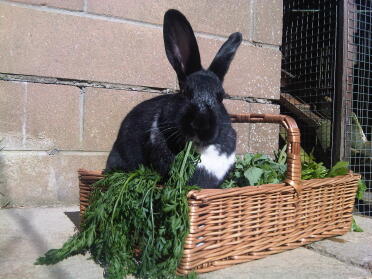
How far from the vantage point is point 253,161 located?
227 centimetres

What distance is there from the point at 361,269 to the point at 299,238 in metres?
0.31

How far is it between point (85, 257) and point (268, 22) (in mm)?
2394

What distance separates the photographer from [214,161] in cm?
181

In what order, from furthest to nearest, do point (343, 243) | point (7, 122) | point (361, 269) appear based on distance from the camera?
point (7, 122) → point (343, 243) → point (361, 269)

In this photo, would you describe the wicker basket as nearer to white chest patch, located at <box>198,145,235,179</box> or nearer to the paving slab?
the paving slab

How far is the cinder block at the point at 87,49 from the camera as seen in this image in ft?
8.11

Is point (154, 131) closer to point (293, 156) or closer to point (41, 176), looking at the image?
point (293, 156)

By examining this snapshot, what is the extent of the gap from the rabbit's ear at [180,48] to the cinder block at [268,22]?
4.99 ft

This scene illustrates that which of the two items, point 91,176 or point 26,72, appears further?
point 26,72

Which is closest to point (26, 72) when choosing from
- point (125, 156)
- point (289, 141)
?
point (125, 156)

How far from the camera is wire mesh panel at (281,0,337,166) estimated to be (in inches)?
141

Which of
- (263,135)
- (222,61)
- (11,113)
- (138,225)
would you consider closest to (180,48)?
(222,61)

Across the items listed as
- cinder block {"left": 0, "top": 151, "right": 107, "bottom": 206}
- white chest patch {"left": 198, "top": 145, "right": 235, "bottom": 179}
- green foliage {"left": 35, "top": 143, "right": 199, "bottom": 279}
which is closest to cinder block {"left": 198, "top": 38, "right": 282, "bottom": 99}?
cinder block {"left": 0, "top": 151, "right": 107, "bottom": 206}

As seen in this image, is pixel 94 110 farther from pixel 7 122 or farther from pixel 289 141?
pixel 289 141
